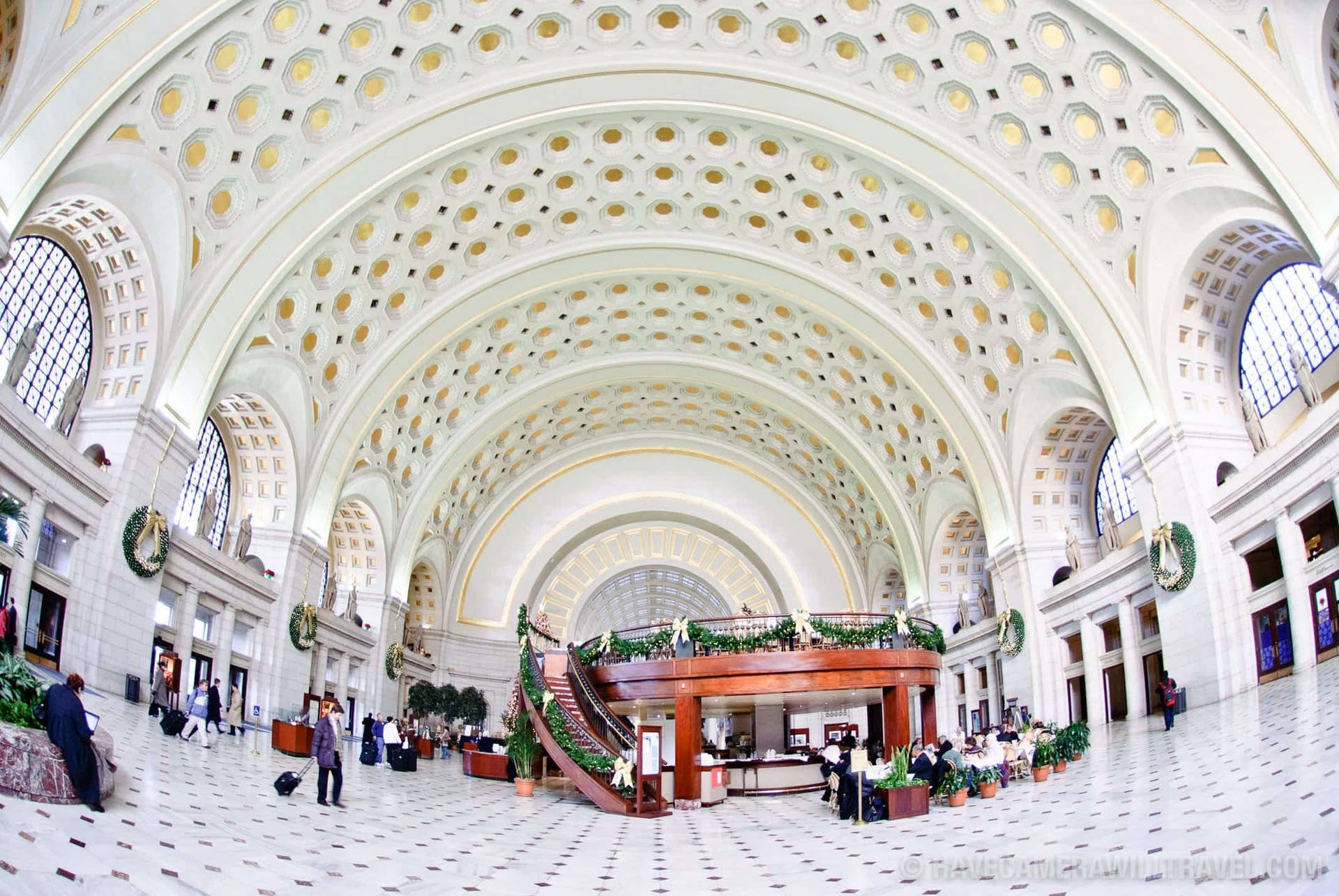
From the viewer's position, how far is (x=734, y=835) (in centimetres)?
1311

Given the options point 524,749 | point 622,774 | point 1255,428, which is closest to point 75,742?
point 622,774

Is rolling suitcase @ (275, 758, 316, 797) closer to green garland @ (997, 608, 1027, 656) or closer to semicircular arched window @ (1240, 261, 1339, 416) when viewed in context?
semicircular arched window @ (1240, 261, 1339, 416)

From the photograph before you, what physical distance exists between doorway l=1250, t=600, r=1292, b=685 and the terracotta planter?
321 inches

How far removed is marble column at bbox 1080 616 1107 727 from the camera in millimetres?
22875

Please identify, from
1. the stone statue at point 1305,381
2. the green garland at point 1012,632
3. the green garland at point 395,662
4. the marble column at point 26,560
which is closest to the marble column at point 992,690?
the green garland at point 1012,632

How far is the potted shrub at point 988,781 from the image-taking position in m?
14.0

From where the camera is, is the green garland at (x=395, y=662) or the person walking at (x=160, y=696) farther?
the green garland at (x=395, y=662)

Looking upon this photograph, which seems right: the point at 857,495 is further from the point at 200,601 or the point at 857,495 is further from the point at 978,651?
the point at 200,601

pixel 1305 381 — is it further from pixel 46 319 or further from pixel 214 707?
pixel 46 319

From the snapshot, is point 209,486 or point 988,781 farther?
point 209,486

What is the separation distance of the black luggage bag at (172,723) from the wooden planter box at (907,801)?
11.4 m

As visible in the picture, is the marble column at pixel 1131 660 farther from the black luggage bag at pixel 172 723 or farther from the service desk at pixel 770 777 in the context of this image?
the black luggage bag at pixel 172 723

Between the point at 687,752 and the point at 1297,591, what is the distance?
11.8 m

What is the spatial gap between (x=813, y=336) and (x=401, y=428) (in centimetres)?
1350
